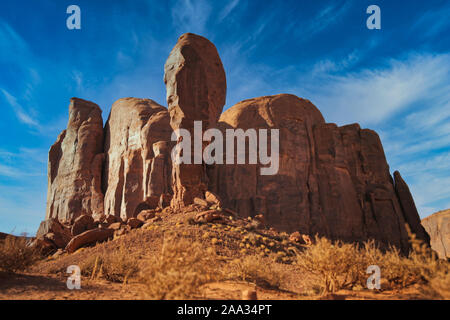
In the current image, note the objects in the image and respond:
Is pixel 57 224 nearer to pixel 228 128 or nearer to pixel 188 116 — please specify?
pixel 188 116

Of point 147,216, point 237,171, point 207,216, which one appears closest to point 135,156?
point 237,171

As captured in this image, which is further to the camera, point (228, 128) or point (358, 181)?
point (358, 181)

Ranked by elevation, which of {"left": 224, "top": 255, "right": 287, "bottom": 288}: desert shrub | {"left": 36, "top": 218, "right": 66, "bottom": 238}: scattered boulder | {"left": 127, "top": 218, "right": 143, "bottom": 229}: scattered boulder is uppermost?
{"left": 127, "top": 218, "right": 143, "bottom": 229}: scattered boulder

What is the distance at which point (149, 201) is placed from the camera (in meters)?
19.9

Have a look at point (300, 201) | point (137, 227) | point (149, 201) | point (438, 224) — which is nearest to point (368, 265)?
point (137, 227)

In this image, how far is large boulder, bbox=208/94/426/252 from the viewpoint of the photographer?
79.3ft

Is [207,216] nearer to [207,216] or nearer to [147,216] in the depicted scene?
[207,216]

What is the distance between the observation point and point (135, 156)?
104 ft

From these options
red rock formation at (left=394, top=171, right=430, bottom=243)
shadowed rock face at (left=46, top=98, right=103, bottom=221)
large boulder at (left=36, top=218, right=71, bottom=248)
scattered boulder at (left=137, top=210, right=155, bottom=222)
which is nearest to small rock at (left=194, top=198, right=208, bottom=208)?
scattered boulder at (left=137, top=210, right=155, bottom=222)

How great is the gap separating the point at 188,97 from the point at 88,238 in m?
9.23

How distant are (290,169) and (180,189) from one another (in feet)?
40.6

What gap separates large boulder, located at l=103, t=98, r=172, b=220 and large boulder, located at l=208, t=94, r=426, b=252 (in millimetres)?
6561

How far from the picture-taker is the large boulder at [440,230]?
1480 inches

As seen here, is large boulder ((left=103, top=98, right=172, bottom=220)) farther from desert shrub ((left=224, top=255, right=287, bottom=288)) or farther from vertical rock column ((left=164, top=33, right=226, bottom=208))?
desert shrub ((left=224, top=255, right=287, bottom=288))
